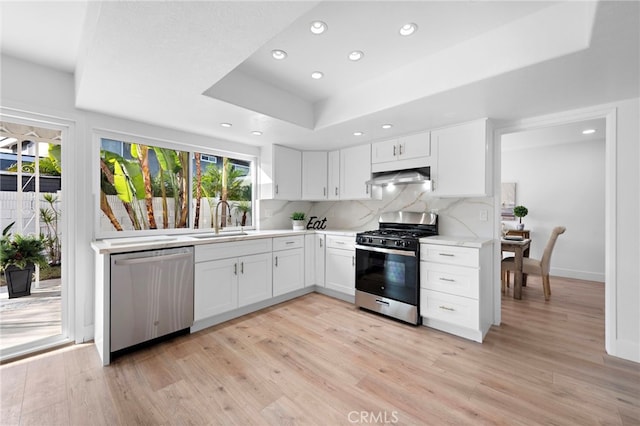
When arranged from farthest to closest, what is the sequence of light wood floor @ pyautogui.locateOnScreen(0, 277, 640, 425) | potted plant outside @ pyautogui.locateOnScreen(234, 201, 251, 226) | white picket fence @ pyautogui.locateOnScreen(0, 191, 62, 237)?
potted plant outside @ pyautogui.locateOnScreen(234, 201, 251, 226) < white picket fence @ pyautogui.locateOnScreen(0, 191, 62, 237) < light wood floor @ pyautogui.locateOnScreen(0, 277, 640, 425)

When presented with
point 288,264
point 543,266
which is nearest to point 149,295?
point 288,264

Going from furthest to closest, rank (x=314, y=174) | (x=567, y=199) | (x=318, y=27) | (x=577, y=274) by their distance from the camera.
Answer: (x=567, y=199) < (x=577, y=274) < (x=314, y=174) < (x=318, y=27)

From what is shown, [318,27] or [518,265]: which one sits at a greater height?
[318,27]

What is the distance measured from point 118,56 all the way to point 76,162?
4.55 feet

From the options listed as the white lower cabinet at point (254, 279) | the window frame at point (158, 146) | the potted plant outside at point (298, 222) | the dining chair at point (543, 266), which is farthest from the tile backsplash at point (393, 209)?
the dining chair at point (543, 266)

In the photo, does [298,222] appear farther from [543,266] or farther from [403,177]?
[543,266]

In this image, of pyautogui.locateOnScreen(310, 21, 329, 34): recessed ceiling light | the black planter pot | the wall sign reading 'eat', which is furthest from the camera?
the wall sign reading 'eat'

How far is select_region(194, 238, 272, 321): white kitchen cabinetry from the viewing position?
2727 mm

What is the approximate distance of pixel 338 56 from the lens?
217 centimetres

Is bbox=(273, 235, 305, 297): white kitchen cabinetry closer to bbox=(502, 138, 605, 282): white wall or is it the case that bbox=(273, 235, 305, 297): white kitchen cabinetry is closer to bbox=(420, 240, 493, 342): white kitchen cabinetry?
bbox=(420, 240, 493, 342): white kitchen cabinetry

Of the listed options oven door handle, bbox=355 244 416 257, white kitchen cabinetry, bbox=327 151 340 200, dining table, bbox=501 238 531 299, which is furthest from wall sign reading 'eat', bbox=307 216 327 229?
dining table, bbox=501 238 531 299

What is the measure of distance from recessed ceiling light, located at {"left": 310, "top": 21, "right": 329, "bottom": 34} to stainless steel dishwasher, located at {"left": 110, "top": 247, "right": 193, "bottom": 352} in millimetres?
2143

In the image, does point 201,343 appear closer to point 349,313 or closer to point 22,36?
point 349,313

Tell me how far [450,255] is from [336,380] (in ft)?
5.12
